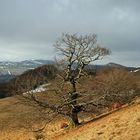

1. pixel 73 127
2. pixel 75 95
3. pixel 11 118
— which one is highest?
pixel 75 95

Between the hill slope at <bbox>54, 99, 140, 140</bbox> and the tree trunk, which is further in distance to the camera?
the tree trunk

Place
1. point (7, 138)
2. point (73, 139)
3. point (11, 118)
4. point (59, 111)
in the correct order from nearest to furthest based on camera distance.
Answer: point (73, 139) → point (59, 111) → point (7, 138) → point (11, 118)

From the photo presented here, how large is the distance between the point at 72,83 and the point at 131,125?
10.0m

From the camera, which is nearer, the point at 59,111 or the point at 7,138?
the point at 59,111

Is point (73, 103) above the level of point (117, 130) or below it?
above

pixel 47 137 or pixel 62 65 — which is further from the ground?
pixel 62 65

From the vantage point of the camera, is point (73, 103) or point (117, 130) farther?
point (73, 103)

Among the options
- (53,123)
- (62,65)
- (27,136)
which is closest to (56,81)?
(62,65)

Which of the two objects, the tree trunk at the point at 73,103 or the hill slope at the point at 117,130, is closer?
the hill slope at the point at 117,130

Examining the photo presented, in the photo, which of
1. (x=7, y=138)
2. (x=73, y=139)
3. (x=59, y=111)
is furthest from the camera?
(x=7, y=138)

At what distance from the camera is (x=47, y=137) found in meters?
34.9

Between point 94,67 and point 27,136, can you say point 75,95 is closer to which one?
point 94,67

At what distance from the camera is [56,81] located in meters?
35.8

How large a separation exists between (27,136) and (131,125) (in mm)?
16081
